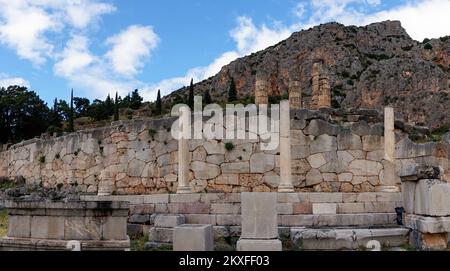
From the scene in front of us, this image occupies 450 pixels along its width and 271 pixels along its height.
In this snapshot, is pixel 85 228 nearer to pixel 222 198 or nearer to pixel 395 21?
pixel 222 198

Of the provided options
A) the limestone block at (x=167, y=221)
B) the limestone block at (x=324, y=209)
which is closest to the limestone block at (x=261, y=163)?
the limestone block at (x=324, y=209)

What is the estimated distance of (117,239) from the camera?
8312 millimetres

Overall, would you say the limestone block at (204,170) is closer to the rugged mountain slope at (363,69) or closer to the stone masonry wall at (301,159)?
the stone masonry wall at (301,159)

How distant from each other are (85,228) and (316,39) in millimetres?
73557

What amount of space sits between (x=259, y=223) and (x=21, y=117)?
146ft

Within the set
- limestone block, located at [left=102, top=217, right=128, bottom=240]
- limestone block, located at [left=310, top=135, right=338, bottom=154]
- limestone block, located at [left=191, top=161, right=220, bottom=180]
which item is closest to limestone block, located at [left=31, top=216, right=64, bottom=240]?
limestone block, located at [left=102, top=217, right=128, bottom=240]

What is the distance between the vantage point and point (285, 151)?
14492mm

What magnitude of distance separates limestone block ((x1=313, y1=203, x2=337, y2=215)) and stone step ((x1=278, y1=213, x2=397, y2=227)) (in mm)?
230

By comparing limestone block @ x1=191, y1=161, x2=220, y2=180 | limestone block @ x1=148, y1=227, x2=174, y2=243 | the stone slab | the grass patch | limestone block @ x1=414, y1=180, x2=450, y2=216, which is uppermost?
limestone block @ x1=191, y1=161, x2=220, y2=180

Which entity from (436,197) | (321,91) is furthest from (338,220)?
(321,91)

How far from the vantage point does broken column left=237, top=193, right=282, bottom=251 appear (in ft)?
29.4

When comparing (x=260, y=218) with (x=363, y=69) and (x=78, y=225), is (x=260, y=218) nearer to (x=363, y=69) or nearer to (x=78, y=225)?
(x=78, y=225)

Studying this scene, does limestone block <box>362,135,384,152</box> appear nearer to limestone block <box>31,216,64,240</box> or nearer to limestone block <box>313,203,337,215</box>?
limestone block <box>313,203,337,215</box>
